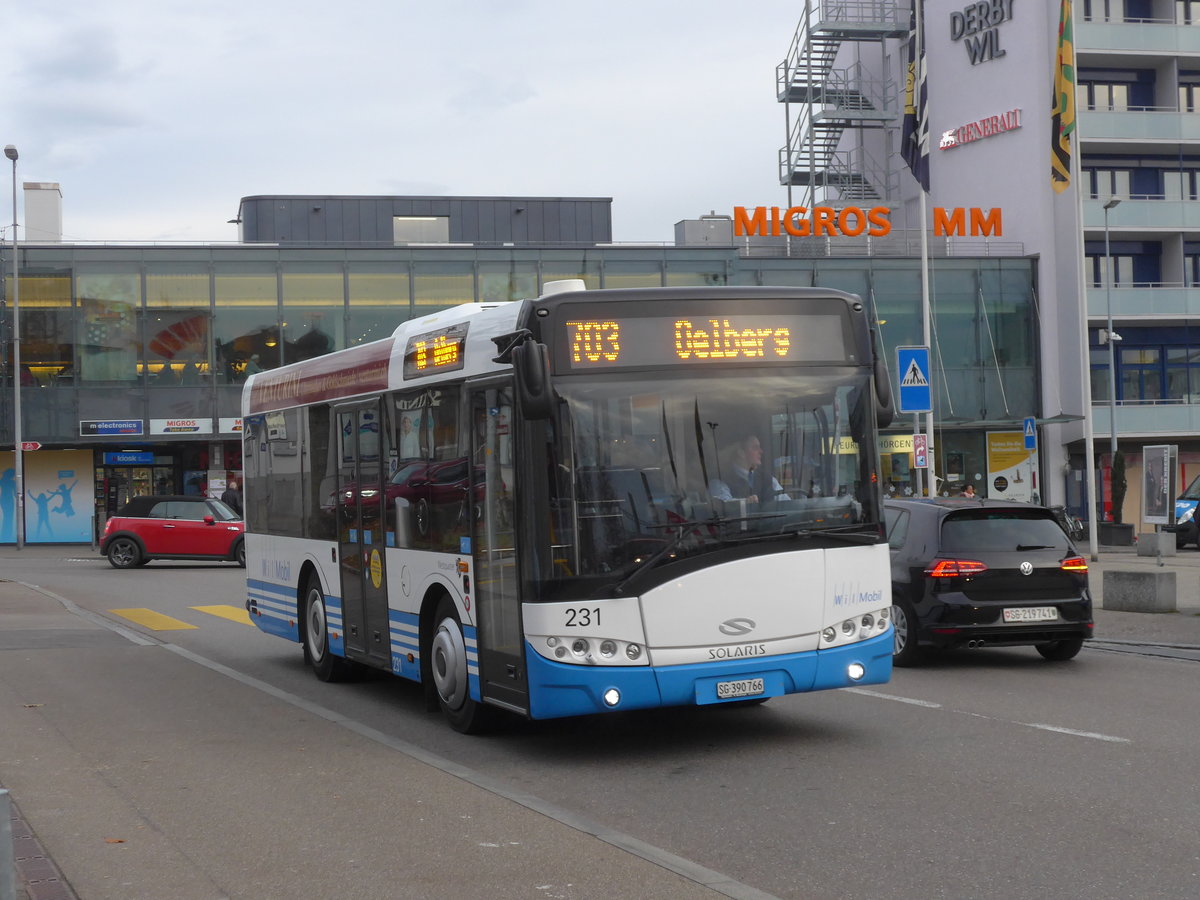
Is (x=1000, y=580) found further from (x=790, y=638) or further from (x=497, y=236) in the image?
(x=497, y=236)

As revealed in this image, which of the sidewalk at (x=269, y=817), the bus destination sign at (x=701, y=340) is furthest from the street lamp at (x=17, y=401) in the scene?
the bus destination sign at (x=701, y=340)

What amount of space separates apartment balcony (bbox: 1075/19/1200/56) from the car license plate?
42.7 metres

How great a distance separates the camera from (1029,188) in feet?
172

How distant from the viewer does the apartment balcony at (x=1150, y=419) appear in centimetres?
5066

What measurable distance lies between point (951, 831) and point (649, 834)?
4.57 feet

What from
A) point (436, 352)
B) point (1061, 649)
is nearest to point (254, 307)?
point (1061, 649)

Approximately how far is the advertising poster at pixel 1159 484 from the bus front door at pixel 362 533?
574 inches

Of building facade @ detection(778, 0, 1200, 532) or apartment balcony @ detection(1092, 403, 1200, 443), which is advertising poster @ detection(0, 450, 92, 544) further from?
apartment balcony @ detection(1092, 403, 1200, 443)

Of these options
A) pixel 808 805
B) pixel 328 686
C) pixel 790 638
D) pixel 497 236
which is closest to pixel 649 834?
pixel 808 805

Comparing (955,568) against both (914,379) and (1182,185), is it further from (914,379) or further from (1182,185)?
(1182,185)

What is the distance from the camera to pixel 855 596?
924 cm

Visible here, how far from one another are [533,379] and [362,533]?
12.7 ft

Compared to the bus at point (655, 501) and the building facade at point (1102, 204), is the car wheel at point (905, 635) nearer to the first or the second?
the bus at point (655, 501)

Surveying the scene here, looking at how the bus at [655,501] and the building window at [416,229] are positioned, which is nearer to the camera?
the bus at [655,501]
